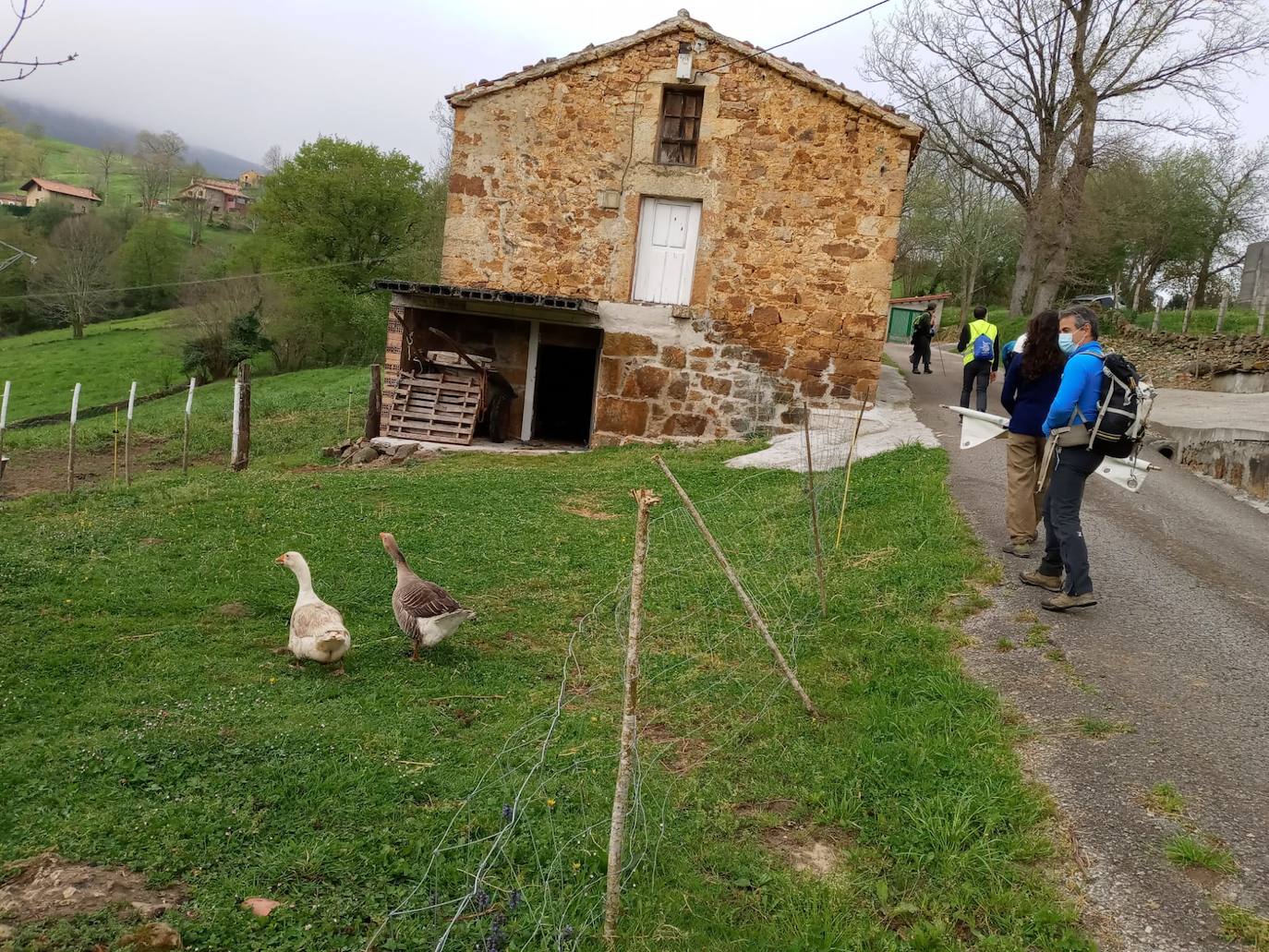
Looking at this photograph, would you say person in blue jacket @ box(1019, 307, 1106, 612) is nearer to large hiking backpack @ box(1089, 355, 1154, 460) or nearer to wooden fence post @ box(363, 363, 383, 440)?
large hiking backpack @ box(1089, 355, 1154, 460)

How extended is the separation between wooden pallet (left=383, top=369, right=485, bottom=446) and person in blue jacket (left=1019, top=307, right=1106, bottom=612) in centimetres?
1041

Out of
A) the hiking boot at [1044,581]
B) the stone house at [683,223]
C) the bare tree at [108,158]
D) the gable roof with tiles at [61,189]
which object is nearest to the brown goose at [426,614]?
the hiking boot at [1044,581]

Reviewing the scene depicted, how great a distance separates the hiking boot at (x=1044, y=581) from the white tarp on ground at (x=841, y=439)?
418 cm

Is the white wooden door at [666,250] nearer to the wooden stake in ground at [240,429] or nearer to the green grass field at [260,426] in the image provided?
the wooden stake in ground at [240,429]

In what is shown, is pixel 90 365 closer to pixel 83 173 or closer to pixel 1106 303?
pixel 1106 303

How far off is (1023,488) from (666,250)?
877 centimetres

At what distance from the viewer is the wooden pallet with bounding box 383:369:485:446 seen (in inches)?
567

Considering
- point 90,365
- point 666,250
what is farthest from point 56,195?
point 666,250

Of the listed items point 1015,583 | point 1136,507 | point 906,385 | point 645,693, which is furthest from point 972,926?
point 906,385

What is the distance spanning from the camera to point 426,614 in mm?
5320

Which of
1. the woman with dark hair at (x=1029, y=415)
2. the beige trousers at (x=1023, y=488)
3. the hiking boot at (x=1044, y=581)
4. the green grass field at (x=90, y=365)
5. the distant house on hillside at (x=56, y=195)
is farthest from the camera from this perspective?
the distant house on hillside at (x=56, y=195)

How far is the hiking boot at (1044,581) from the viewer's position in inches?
239

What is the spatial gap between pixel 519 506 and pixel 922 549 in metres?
4.61

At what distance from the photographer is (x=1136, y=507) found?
884 cm
